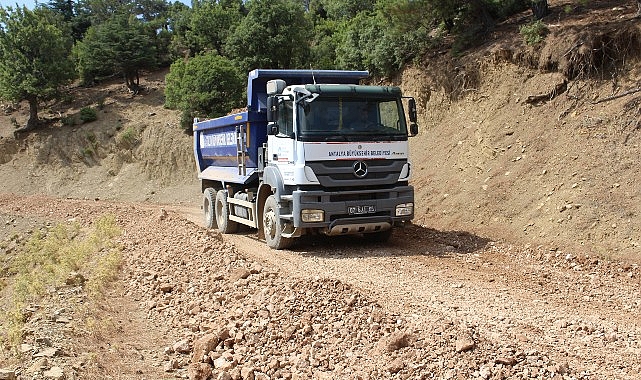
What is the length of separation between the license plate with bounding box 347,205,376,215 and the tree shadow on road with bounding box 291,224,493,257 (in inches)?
31.0

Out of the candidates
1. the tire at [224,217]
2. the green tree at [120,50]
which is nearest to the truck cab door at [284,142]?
the tire at [224,217]

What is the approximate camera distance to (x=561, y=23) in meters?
16.0

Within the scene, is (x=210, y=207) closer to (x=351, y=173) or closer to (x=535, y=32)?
(x=351, y=173)

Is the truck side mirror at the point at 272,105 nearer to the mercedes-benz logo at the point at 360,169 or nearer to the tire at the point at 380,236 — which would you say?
the mercedes-benz logo at the point at 360,169

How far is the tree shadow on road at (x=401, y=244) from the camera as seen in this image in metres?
10.4

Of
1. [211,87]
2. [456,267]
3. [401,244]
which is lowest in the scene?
[401,244]

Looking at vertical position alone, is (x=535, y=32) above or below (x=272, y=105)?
above

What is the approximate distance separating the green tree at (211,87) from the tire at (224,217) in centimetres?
1550

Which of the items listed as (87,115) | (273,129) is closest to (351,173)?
(273,129)

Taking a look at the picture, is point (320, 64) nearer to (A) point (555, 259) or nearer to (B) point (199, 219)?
(B) point (199, 219)

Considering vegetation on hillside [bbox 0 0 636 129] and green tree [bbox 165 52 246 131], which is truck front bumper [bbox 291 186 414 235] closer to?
vegetation on hillside [bbox 0 0 636 129]

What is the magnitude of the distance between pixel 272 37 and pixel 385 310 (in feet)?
83.5

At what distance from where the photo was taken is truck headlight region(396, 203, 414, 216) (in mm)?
10407

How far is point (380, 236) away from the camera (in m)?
11.5
